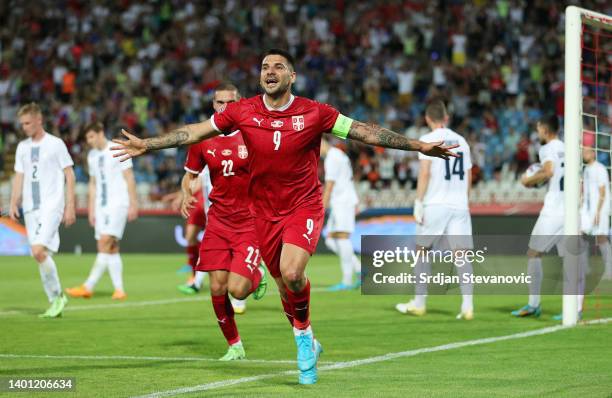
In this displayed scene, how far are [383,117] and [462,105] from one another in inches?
84.3

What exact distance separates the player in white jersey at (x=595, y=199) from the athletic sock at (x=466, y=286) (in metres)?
3.75

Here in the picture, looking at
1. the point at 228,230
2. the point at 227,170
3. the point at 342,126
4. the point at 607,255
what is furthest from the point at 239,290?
the point at 607,255

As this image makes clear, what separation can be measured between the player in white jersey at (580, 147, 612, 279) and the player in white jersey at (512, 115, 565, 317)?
Result: 317 cm

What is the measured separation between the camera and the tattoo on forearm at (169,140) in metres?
7.95

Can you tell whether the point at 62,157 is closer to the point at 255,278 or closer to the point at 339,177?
the point at 255,278

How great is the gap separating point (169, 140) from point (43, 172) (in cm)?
553

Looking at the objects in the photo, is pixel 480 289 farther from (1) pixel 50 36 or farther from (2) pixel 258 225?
(1) pixel 50 36

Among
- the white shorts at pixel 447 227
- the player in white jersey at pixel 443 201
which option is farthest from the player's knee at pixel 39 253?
the white shorts at pixel 447 227

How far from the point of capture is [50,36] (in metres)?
36.3

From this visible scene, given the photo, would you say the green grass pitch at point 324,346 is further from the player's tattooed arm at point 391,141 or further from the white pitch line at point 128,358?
the player's tattooed arm at point 391,141

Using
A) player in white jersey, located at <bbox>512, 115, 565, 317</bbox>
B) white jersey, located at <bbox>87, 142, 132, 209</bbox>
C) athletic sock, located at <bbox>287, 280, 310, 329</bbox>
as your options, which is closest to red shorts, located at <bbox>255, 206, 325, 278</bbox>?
athletic sock, located at <bbox>287, 280, 310, 329</bbox>

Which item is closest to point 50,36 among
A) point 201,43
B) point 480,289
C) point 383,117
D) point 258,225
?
point 201,43

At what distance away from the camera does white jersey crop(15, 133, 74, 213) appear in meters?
13.2

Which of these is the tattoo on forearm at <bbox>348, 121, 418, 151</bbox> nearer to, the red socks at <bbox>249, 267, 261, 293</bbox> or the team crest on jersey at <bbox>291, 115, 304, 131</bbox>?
the team crest on jersey at <bbox>291, 115, 304, 131</bbox>
